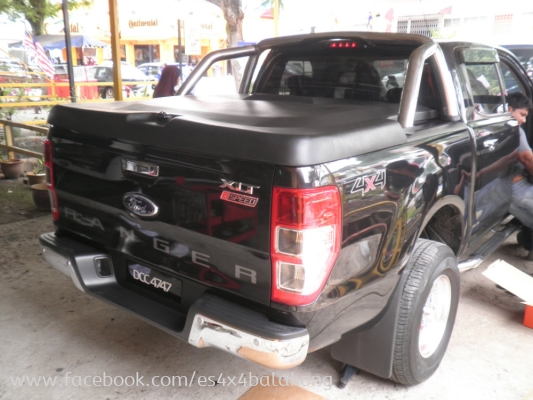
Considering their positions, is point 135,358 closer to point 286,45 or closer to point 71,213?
point 71,213

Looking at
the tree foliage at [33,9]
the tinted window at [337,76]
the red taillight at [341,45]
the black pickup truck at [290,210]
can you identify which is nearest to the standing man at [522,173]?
the black pickup truck at [290,210]

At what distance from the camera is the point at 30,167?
786 cm

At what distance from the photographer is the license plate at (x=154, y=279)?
232 centimetres

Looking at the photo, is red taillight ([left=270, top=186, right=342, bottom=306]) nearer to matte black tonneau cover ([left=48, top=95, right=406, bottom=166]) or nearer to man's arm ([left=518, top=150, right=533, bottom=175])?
matte black tonneau cover ([left=48, top=95, right=406, bottom=166])

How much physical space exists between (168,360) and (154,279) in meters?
0.81

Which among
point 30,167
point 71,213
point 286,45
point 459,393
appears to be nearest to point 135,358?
point 71,213

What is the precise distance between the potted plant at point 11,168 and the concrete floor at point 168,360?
395cm

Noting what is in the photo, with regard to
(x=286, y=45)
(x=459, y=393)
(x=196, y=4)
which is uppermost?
(x=196, y=4)

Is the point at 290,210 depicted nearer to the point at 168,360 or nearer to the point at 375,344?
the point at 375,344

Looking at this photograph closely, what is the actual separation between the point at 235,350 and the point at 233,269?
32 centimetres

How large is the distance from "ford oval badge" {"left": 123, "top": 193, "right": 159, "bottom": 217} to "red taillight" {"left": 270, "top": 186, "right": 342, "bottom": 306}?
64 cm

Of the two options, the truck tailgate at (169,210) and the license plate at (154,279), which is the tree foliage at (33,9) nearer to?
the truck tailgate at (169,210)

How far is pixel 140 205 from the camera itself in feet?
7.48

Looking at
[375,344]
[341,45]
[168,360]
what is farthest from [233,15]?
[375,344]
